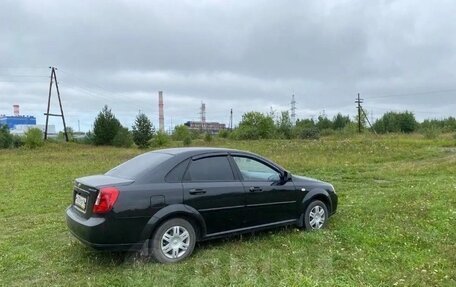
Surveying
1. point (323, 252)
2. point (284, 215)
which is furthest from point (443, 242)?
point (284, 215)

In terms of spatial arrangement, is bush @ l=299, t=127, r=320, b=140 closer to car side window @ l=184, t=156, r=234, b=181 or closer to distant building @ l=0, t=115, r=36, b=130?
car side window @ l=184, t=156, r=234, b=181

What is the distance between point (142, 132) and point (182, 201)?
38.2m

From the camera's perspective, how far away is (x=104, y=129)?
138ft

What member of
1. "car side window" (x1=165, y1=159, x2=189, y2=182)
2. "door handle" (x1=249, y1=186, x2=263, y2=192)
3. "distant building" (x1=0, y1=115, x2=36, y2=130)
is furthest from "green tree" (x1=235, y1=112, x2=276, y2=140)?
"distant building" (x1=0, y1=115, x2=36, y2=130)

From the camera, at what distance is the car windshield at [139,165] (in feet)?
16.6

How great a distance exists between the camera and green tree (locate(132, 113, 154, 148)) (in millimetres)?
42062

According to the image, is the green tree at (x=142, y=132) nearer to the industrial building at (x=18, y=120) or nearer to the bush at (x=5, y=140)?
the bush at (x=5, y=140)

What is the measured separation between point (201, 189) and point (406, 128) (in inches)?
2514

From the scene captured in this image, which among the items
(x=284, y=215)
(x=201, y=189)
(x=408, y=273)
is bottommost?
(x=408, y=273)

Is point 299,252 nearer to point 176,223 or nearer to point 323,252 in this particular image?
point 323,252

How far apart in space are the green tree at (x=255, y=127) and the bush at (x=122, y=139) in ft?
65.9

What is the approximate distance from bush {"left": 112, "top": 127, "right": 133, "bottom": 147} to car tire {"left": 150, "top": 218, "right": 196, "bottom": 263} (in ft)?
123

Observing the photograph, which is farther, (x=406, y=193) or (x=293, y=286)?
(x=406, y=193)

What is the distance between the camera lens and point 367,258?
191 inches
